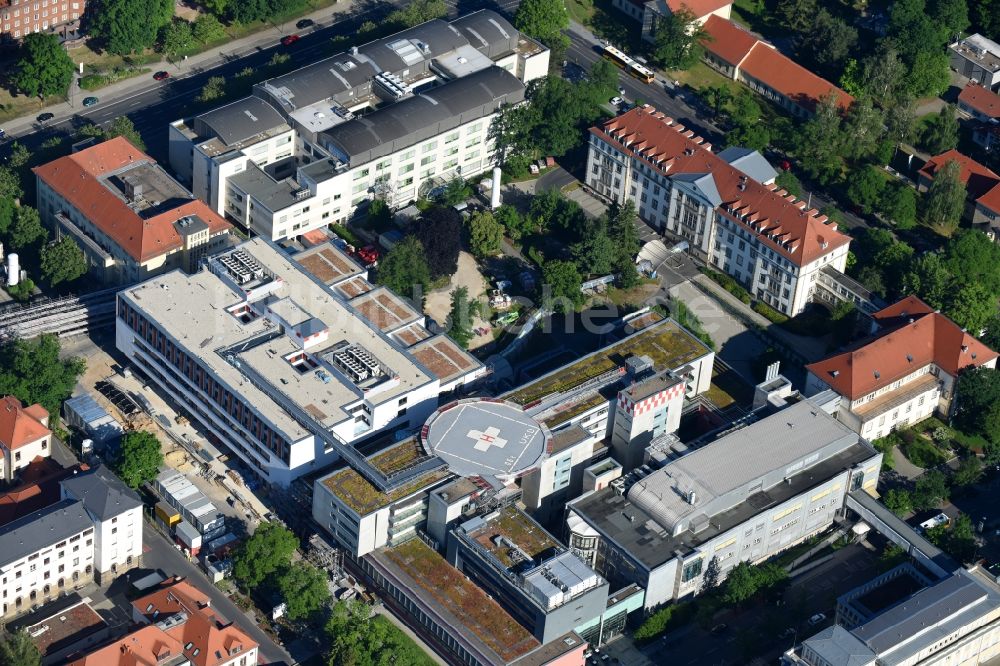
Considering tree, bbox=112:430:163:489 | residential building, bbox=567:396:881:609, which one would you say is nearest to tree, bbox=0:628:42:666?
tree, bbox=112:430:163:489

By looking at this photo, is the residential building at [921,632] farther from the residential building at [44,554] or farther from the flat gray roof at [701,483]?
the residential building at [44,554]

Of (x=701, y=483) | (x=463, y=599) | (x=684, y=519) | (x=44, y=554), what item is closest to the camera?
(x=44, y=554)

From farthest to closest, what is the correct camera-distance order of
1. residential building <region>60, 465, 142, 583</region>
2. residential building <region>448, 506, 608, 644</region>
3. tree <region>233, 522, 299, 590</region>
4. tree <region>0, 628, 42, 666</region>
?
tree <region>233, 522, 299, 590</region>, residential building <region>60, 465, 142, 583</region>, residential building <region>448, 506, 608, 644</region>, tree <region>0, 628, 42, 666</region>

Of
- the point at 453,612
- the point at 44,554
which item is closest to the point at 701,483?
the point at 453,612

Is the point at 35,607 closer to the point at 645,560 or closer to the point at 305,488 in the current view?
the point at 305,488

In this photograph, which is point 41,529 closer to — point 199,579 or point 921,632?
point 199,579

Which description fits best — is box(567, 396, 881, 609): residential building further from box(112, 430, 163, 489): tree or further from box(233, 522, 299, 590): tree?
box(112, 430, 163, 489): tree

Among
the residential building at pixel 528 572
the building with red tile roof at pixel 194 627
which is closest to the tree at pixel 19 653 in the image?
the building with red tile roof at pixel 194 627
